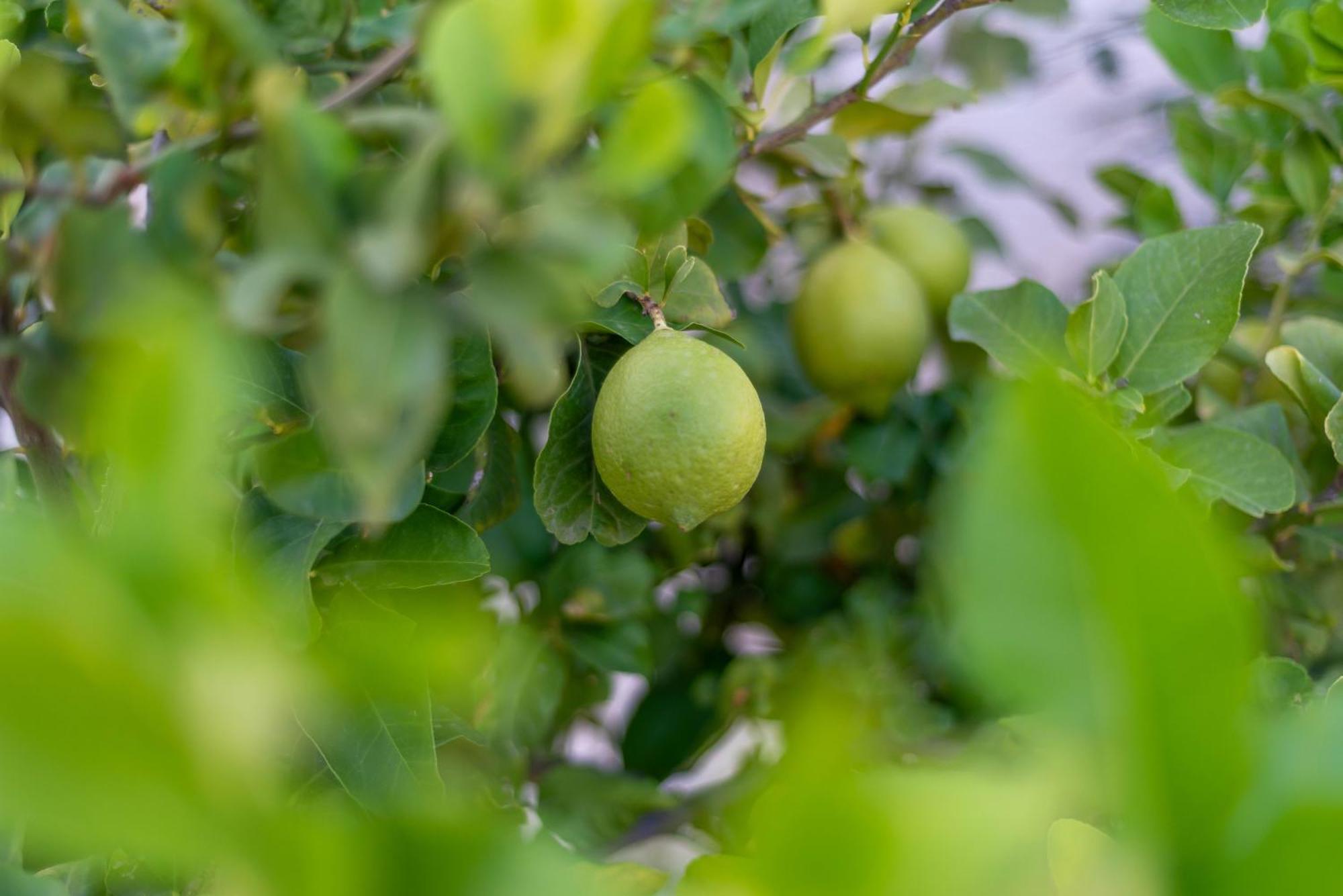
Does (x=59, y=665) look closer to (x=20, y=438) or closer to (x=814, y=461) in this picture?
(x=20, y=438)

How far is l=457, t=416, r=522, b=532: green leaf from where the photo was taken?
1.32ft

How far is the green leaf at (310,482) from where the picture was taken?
281mm

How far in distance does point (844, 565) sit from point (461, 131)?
1.90ft

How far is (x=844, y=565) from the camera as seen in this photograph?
741mm

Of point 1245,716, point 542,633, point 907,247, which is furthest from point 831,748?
point 907,247

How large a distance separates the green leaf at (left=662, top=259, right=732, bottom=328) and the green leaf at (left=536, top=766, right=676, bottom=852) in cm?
28

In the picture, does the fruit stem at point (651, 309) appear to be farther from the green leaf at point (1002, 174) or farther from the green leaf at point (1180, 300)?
the green leaf at point (1002, 174)

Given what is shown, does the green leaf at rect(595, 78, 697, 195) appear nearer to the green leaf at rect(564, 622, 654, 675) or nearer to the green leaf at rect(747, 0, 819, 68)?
the green leaf at rect(747, 0, 819, 68)

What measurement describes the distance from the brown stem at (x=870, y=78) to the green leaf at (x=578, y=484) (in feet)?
0.51

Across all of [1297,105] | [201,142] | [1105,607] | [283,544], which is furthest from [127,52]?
[1297,105]

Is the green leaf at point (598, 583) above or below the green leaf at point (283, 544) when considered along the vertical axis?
below

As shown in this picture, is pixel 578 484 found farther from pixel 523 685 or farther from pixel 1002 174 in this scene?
pixel 1002 174

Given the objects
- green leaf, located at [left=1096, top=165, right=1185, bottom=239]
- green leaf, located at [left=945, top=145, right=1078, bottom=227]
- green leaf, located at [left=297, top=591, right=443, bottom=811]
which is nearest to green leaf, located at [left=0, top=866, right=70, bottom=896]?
green leaf, located at [left=297, top=591, right=443, bottom=811]

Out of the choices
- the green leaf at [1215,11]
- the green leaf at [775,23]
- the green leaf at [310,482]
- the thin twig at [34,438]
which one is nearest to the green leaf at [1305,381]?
the green leaf at [1215,11]
